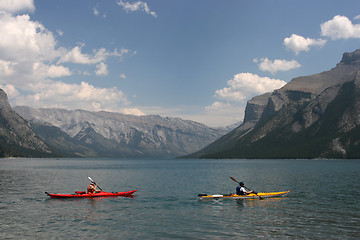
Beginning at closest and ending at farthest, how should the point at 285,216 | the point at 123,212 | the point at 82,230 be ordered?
the point at 82,230 < the point at 285,216 < the point at 123,212

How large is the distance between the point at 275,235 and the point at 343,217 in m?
13.5

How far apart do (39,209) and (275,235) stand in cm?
3448

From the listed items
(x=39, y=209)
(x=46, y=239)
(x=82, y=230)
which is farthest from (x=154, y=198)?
(x=46, y=239)

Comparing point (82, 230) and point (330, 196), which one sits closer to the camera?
point (82, 230)

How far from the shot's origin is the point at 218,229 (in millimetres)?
36125

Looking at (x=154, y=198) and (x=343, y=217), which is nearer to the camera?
(x=343, y=217)

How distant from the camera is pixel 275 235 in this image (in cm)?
3341

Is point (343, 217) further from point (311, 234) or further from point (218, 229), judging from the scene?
point (218, 229)

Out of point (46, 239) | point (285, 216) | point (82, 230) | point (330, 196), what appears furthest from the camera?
point (330, 196)

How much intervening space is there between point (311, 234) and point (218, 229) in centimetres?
956

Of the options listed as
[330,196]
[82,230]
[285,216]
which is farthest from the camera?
[330,196]

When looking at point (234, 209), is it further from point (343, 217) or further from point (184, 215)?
point (343, 217)

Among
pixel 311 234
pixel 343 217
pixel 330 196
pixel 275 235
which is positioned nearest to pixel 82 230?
pixel 275 235

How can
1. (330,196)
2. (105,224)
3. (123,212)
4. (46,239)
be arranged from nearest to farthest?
(46,239) → (105,224) → (123,212) → (330,196)
